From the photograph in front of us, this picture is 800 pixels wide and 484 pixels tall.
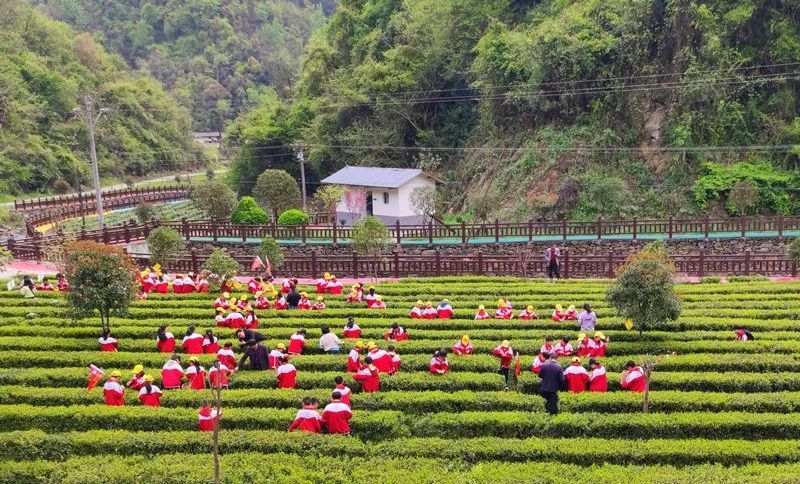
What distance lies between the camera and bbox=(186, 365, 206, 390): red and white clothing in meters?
15.7

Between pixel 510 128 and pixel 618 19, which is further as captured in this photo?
pixel 510 128

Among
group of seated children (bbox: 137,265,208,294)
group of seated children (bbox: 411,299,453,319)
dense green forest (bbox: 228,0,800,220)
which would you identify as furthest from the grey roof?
group of seated children (bbox: 411,299,453,319)

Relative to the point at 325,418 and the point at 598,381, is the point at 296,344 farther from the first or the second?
the point at 598,381

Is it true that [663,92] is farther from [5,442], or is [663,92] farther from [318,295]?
[5,442]

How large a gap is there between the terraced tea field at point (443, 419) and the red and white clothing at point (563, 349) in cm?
84

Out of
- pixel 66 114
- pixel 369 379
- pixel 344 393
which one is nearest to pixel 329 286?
pixel 369 379

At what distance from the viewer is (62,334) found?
20031 mm

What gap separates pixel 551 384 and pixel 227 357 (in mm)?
6988

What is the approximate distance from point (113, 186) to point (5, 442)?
66015 millimetres

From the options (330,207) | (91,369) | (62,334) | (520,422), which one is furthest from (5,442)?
(330,207)

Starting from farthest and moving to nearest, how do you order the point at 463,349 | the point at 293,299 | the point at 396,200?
the point at 396,200
the point at 293,299
the point at 463,349

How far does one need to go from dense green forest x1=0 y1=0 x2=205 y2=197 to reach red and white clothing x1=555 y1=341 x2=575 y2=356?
59.9m

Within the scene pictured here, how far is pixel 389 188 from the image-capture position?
40406 millimetres

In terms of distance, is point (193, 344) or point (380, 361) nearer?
point (380, 361)
